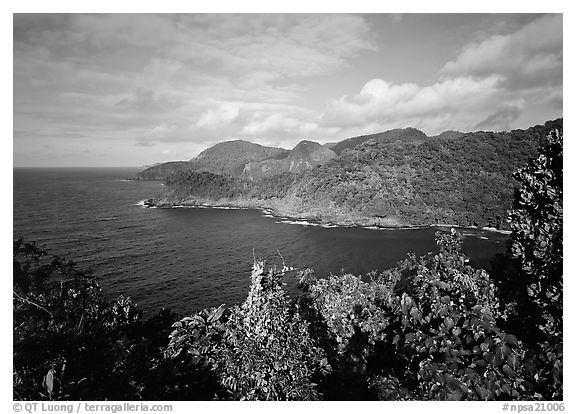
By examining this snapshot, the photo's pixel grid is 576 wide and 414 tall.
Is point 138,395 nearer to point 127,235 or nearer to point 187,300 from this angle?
point 187,300

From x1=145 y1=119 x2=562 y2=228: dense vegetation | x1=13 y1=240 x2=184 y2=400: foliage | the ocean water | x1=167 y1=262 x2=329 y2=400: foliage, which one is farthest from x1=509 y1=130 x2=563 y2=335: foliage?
the ocean water

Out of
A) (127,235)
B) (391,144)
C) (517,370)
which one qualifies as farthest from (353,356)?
(391,144)

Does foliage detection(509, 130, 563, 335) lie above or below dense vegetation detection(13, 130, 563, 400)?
above

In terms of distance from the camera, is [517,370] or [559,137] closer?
[517,370]

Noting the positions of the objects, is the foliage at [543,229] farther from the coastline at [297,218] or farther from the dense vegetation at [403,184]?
the coastline at [297,218]

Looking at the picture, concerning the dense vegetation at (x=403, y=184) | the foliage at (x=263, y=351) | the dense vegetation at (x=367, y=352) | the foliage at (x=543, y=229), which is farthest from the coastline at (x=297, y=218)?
the foliage at (x=263, y=351)

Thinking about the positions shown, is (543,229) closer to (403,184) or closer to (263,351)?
(263,351)

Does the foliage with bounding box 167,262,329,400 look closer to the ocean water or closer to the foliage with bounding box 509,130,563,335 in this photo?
the foliage with bounding box 509,130,563,335
